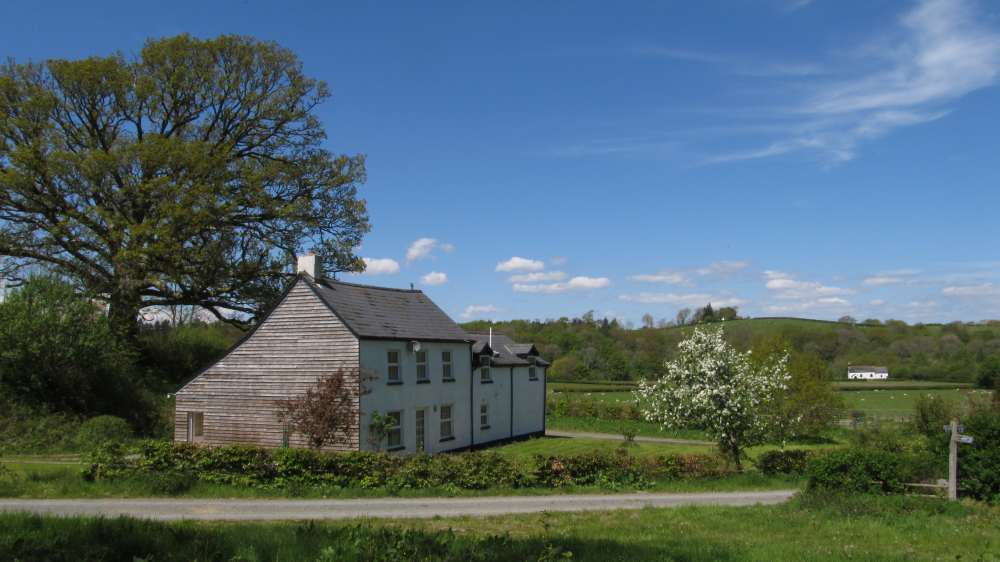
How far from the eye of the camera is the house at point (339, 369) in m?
29.0

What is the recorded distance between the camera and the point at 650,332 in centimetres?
11781

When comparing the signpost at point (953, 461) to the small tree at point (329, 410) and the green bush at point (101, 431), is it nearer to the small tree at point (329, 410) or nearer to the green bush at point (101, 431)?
the small tree at point (329, 410)

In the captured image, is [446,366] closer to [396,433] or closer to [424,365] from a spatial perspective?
[424,365]

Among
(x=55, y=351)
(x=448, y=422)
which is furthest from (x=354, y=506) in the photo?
(x=55, y=351)

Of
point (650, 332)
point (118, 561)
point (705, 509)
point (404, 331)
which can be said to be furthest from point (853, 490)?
point (650, 332)

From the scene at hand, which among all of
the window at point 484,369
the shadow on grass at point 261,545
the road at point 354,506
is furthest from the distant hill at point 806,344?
the shadow on grass at point 261,545

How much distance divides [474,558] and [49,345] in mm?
30321

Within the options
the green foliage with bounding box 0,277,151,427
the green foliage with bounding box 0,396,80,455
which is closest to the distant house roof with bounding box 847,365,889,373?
the green foliage with bounding box 0,277,151,427

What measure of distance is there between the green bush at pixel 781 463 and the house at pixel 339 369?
13588 mm

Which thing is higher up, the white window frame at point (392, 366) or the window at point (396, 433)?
the white window frame at point (392, 366)

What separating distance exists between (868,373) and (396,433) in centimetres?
7926

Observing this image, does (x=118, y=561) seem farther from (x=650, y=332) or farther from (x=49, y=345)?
(x=650, y=332)

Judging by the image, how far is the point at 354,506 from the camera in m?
18.5

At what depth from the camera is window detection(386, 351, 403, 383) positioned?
101 feet
